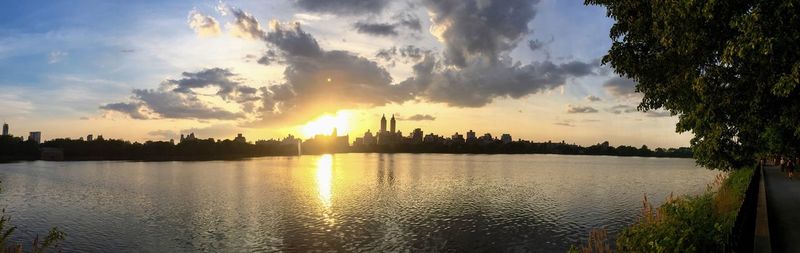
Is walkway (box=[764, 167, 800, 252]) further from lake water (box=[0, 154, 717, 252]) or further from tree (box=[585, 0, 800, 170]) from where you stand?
lake water (box=[0, 154, 717, 252])

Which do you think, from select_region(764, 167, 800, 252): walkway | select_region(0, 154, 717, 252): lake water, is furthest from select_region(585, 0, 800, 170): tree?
select_region(0, 154, 717, 252): lake water

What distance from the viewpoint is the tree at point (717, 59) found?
513 inches

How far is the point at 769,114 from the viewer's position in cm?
1689

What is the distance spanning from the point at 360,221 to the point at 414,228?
515 centimetres

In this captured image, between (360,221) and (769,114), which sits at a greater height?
(769,114)

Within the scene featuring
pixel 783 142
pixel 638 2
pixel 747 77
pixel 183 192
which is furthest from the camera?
pixel 183 192

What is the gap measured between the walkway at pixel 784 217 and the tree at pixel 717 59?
12.2 ft

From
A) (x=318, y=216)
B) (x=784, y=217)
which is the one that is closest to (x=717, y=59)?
(x=784, y=217)

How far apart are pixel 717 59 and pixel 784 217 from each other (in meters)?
12.2

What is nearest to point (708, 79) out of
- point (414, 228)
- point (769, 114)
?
point (769, 114)

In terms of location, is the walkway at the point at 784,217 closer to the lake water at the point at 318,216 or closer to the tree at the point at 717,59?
the tree at the point at 717,59

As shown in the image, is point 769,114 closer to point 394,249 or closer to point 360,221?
point 394,249

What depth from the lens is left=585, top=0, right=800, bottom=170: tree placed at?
13031mm

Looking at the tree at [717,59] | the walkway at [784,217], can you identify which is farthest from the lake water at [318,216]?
the tree at [717,59]
